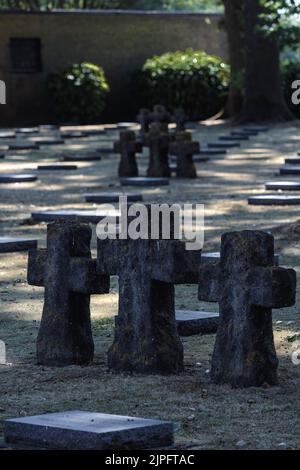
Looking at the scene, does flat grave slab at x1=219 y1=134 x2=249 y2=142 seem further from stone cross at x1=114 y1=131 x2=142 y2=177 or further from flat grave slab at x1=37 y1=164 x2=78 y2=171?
stone cross at x1=114 y1=131 x2=142 y2=177

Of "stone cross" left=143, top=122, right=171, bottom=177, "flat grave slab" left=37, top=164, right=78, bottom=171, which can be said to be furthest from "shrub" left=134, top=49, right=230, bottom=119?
"stone cross" left=143, top=122, right=171, bottom=177

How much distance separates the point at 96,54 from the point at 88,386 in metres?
32.9

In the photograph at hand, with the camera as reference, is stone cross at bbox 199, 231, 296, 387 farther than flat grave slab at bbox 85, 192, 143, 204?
No

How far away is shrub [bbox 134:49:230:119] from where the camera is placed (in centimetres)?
3747

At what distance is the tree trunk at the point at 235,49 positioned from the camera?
33875 millimetres

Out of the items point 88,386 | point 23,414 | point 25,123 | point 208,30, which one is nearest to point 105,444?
point 23,414

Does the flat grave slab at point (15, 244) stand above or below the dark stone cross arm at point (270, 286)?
below

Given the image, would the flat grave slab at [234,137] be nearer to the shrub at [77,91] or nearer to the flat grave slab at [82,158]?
the flat grave slab at [82,158]

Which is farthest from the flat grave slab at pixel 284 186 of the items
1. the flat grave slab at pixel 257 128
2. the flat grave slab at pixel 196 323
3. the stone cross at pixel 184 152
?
the flat grave slab at pixel 257 128

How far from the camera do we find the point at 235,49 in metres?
35.0

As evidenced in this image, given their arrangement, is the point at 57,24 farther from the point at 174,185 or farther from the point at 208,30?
the point at 174,185

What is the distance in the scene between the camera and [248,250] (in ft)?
21.7

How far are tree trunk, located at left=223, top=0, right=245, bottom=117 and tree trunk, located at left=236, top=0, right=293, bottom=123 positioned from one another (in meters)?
0.65

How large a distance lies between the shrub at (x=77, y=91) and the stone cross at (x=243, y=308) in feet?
99.6
